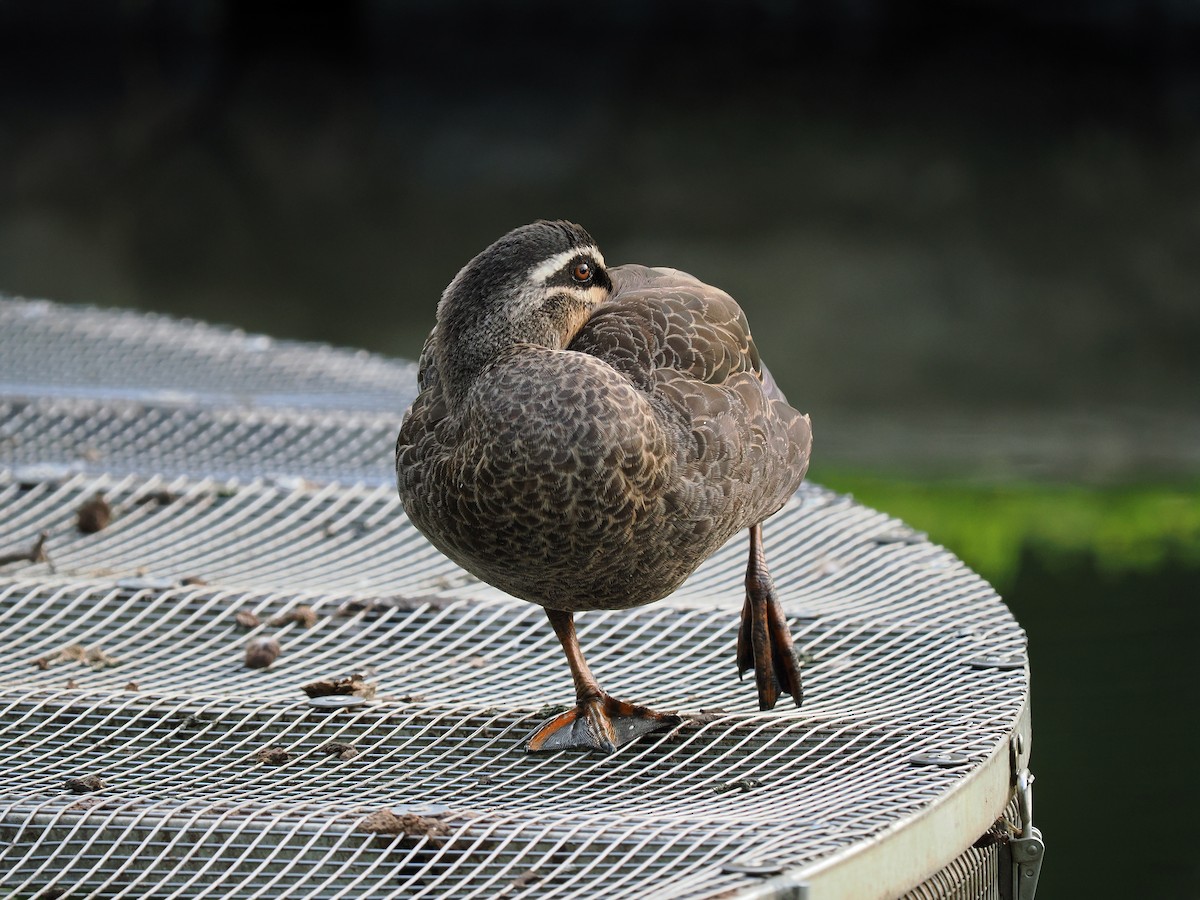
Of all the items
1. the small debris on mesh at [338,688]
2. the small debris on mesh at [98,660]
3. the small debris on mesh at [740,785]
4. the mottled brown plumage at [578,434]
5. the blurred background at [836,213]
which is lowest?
the blurred background at [836,213]

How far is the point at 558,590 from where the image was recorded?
264 cm

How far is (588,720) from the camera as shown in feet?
9.14

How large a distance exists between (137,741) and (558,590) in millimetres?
798

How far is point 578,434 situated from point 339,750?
744 millimetres

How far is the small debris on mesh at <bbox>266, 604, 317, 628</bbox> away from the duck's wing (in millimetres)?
986

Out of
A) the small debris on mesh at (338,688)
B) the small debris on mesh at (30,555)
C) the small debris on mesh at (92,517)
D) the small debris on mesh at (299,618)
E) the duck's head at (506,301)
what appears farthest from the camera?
the small debris on mesh at (92,517)

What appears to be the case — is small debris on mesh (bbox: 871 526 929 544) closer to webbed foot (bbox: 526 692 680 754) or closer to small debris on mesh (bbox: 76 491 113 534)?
webbed foot (bbox: 526 692 680 754)

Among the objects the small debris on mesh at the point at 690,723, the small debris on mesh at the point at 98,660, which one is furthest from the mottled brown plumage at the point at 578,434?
the small debris on mesh at the point at 98,660

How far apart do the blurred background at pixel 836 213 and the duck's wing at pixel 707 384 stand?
2.37 m

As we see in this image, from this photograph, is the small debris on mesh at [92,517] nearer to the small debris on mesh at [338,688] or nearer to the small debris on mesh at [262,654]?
the small debris on mesh at [262,654]

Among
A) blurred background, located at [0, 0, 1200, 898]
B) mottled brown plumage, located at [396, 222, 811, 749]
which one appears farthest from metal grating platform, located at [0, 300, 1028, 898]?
blurred background, located at [0, 0, 1200, 898]

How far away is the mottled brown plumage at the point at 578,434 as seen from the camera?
250 centimetres

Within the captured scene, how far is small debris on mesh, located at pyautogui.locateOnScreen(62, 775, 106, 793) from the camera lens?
2590 millimetres

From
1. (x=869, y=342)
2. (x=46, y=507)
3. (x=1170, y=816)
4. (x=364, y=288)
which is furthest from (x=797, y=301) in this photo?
(x=46, y=507)
